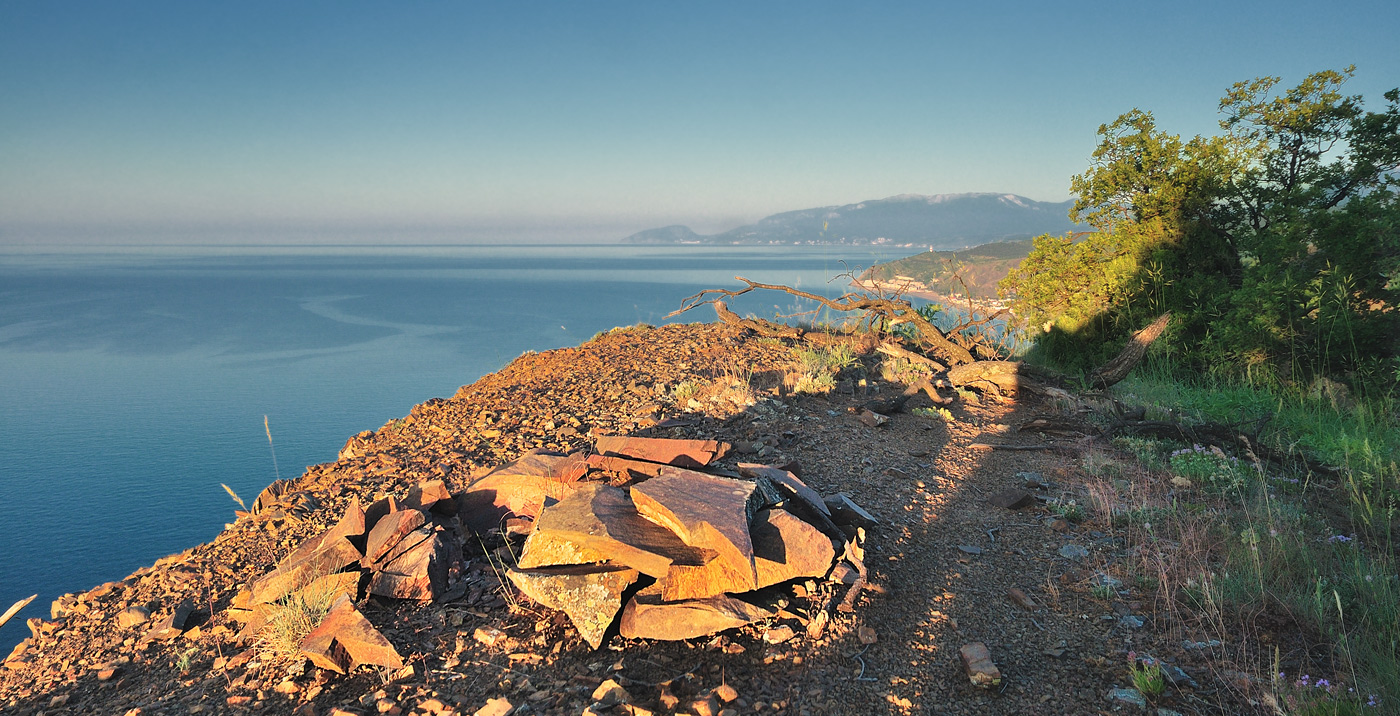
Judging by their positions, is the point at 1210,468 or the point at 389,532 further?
the point at 1210,468

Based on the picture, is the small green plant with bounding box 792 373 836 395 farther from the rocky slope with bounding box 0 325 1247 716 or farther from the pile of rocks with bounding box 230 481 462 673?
the pile of rocks with bounding box 230 481 462 673

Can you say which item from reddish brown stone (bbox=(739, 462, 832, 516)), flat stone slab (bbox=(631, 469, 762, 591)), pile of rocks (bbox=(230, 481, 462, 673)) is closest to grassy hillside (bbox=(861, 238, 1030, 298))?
reddish brown stone (bbox=(739, 462, 832, 516))

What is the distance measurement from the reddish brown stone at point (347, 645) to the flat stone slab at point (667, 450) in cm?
185

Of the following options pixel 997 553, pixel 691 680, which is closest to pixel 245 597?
pixel 691 680

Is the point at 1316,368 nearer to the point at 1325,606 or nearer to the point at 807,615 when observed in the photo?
the point at 1325,606

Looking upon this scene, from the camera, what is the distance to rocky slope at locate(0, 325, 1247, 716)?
2658 mm

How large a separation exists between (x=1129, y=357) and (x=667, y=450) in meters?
6.80

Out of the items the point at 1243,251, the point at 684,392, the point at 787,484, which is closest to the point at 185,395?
the point at 684,392

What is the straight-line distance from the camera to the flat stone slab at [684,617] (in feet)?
9.61

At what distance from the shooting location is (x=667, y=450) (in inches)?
174

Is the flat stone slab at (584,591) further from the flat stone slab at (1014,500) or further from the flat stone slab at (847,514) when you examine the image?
the flat stone slab at (1014,500)

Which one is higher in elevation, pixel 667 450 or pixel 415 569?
pixel 667 450

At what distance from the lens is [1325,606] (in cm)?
311

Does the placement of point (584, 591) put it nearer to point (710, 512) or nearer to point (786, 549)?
point (710, 512)
